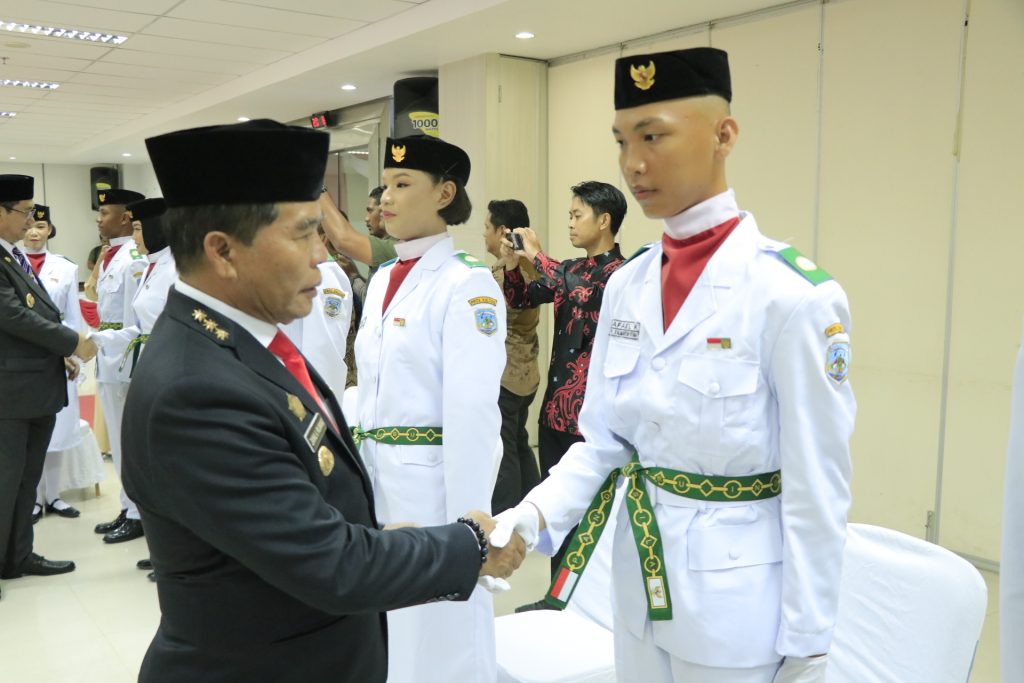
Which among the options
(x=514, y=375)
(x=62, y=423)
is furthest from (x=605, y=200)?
(x=62, y=423)

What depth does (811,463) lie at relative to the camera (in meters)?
1.39

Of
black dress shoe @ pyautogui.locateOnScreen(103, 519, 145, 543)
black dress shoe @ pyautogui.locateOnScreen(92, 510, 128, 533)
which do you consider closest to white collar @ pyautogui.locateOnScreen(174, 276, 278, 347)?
black dress shoe @ pyautogui.locateOnScreen(103, 519, 145, 543)

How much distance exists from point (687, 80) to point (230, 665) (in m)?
1.20

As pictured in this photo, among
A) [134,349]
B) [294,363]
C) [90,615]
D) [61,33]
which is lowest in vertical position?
[90,615]

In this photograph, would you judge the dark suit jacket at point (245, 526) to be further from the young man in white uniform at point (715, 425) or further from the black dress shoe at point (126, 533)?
the black dress shoe at point (126, 533)

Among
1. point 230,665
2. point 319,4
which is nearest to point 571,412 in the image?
point 230,665

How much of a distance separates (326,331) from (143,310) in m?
1.30

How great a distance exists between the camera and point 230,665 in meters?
1.25

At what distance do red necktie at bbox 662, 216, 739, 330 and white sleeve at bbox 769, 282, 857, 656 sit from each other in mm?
219

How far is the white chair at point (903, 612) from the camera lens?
5.50 ft

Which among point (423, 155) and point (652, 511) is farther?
point (423, 155)

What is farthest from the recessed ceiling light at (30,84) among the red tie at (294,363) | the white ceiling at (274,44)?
the red tie at (294,363)

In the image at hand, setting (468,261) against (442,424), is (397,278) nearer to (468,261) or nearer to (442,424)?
(468,261)

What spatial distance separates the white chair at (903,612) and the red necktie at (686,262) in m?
0.77
